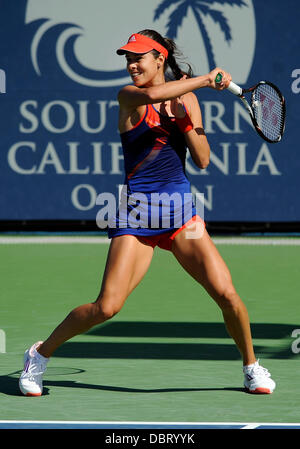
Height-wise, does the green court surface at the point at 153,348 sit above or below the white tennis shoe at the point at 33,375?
below

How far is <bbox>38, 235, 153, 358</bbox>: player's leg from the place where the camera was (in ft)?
18.6

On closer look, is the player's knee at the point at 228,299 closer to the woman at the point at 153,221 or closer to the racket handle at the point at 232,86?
the woman at the point at 153,221

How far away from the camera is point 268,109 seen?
6520mm

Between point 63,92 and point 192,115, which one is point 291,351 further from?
point 63,92

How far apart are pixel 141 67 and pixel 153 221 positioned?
2.66ft

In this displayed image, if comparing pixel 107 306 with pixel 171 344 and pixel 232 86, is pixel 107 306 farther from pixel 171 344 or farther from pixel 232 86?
pixel 171 344

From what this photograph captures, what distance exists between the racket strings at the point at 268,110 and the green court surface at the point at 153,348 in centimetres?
142

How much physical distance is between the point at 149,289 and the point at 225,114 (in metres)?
4.51

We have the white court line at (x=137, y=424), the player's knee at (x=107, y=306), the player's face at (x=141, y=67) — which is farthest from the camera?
the player's face at (x=141, y=67)

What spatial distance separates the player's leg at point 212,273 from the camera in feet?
18.8

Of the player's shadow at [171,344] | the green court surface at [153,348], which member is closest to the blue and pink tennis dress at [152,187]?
the green court surface at [153,348]

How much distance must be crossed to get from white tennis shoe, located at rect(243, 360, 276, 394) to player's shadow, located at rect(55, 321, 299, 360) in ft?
3.41

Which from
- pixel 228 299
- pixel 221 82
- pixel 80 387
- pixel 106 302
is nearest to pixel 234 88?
pixel 221 82

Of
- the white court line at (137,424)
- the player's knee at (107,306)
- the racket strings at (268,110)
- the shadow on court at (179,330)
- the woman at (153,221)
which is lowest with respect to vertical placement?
the shadow on court at (179,330)
